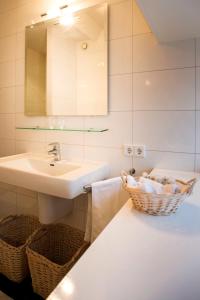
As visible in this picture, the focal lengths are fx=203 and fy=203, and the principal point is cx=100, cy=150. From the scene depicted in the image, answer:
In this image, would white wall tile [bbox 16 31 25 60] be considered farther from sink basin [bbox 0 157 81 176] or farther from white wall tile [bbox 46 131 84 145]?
sink basin [bbox 0 157 81 176]

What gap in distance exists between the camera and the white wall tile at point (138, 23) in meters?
1.31

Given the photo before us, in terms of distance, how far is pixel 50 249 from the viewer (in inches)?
64.2

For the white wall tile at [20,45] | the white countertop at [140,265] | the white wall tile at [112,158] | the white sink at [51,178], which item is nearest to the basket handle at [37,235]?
the white sink at [51,178]

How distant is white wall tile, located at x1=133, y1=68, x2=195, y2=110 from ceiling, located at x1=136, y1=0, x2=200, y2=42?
0.20 meters

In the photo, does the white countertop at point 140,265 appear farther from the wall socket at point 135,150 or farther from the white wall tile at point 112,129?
the white wall tile at point 112,129

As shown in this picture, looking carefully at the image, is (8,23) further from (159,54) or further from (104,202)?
(104,202)

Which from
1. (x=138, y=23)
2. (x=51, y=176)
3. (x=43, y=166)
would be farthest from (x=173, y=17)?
(x=43, y=166)

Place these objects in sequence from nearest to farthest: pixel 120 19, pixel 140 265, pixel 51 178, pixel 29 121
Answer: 1. pixel 140 265
2. pixel 51 178
3. pixel 120 19
4. pixel 29 121

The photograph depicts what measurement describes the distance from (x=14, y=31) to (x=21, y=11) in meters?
0.18

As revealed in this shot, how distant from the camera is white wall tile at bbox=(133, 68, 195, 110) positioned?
47.9 inches

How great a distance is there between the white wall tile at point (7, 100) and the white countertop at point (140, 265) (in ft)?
5.55

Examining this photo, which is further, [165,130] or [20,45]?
[20,45]

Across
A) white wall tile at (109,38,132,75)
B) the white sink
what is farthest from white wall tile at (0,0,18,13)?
the white sink

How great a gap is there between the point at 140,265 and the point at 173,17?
1022 mm
